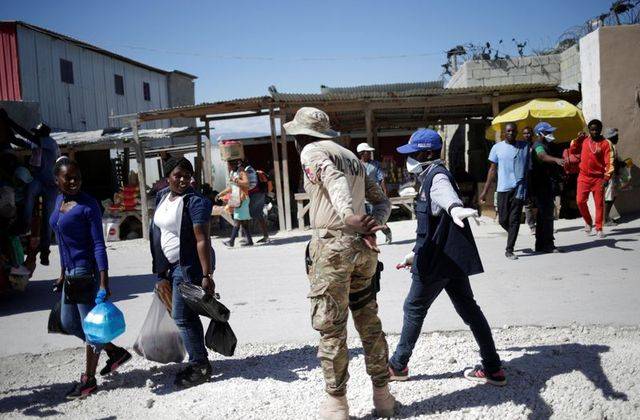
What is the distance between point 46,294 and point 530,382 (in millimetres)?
6481

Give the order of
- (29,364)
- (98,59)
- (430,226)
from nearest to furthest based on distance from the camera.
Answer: (430,226), (29,364), (98,59)

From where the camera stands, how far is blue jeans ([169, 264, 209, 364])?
3637 millimetres

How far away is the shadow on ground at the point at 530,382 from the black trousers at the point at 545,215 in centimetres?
385

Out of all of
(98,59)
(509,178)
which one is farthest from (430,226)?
(98,59)

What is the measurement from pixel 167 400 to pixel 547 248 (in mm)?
6096

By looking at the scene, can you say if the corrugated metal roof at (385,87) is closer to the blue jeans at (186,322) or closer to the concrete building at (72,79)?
the concrete building at (72,79)

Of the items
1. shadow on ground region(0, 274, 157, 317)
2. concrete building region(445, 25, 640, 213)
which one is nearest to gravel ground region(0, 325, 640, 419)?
shadow on ground region(0, 274, 157, 317)


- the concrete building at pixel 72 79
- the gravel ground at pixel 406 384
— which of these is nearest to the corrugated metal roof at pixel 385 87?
the concrete building at pixel 72 79

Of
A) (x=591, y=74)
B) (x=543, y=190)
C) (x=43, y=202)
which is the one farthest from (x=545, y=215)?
(x=43, y=202)

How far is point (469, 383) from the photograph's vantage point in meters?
3.39

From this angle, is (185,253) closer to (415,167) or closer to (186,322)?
(186,322)

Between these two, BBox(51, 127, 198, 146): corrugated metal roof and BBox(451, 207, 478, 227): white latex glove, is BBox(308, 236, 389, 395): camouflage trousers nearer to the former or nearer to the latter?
BBox(451, 207, 478, 227): white latex glove

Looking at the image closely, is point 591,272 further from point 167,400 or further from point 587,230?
point 167,400

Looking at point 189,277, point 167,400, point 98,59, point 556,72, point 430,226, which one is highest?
point 98,59
